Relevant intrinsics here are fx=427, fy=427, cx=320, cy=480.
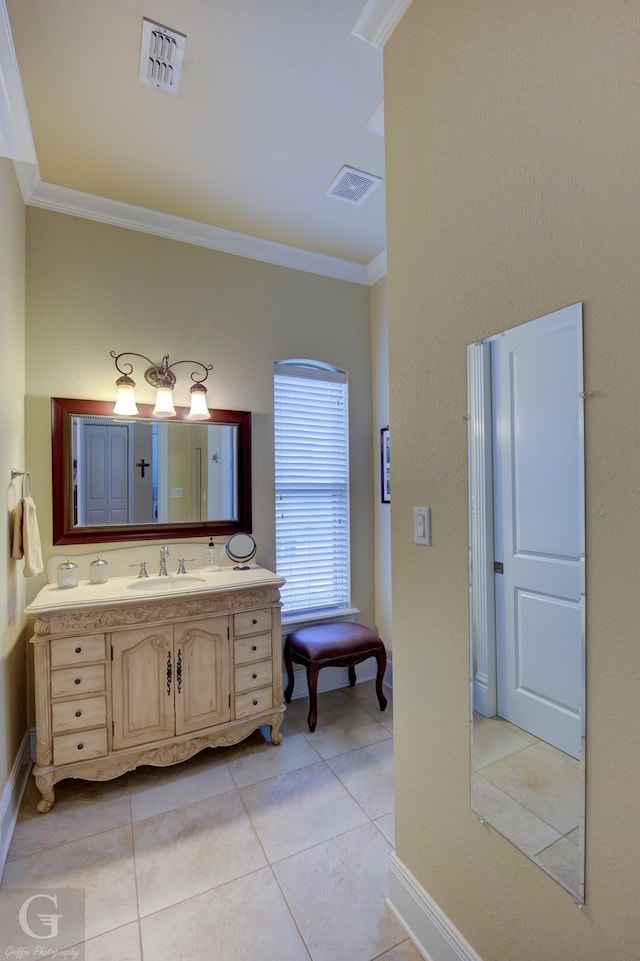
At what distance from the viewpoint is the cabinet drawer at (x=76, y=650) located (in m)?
1.85

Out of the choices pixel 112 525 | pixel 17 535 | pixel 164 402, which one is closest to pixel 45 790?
pixel 17 535

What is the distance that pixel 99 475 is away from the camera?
93.5 inches

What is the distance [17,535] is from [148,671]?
86 cm

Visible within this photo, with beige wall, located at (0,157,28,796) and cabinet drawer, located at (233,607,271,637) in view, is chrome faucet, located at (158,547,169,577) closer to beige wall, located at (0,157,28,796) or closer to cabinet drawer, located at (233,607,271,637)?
cabinet drawer, located at (233,607,271,637)

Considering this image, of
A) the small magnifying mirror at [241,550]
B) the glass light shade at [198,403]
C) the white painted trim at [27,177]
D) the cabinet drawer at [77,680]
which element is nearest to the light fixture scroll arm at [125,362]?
the glass light shade at [198,403]

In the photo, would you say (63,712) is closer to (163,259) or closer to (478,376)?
(478,376)

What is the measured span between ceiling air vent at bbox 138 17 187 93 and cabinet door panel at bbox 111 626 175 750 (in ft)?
7.45

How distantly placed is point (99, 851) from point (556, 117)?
8.80 ft

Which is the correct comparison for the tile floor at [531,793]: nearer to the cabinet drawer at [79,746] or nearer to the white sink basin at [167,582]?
the white sink basin at [167,582]

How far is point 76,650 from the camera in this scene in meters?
1.88

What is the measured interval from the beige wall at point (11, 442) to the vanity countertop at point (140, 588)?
0.14 m

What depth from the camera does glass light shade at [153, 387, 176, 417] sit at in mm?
2369

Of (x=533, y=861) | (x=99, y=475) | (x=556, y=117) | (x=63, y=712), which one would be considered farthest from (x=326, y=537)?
(x=556, y=117)

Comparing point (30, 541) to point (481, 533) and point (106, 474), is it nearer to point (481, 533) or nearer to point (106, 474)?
point (106, 474)
